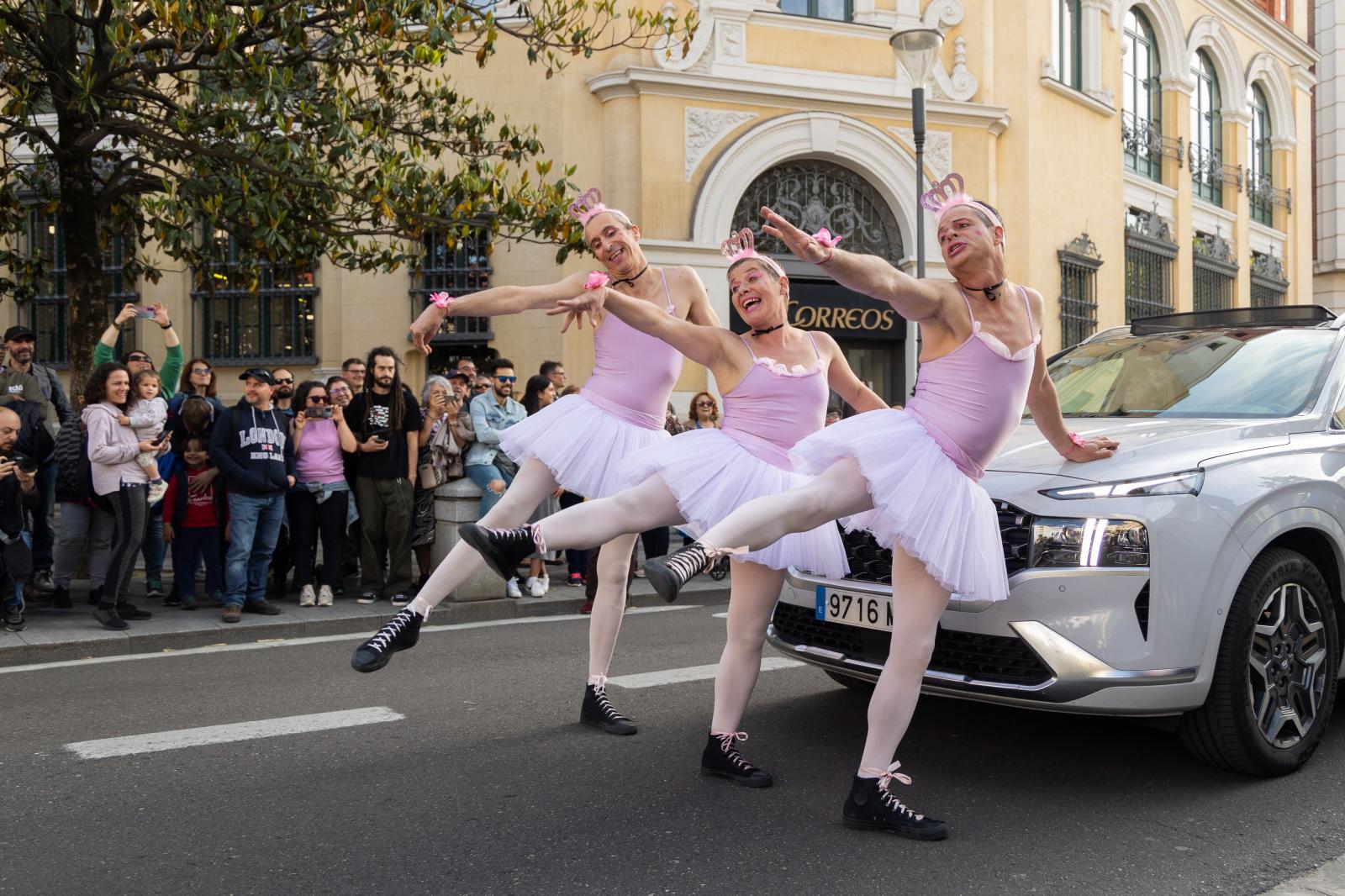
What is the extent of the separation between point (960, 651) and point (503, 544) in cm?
165

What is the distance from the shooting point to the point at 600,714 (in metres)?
5.43

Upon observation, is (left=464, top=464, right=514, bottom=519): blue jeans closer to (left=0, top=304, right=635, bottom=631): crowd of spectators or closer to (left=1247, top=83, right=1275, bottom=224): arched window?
(left=0, top=304, right=635, bottom=631): crowd of spectators

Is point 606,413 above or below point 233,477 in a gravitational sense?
above

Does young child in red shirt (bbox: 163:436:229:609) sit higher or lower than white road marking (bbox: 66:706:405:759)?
higher

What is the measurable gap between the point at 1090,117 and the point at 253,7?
1750 cm

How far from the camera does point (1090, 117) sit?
75.2ft

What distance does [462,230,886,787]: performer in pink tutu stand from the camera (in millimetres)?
4426

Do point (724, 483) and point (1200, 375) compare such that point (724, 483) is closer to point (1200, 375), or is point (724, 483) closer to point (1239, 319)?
point (1200, 375)

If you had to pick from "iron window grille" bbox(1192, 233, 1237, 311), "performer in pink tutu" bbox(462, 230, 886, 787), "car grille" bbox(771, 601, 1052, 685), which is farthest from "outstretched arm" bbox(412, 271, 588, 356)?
"iron window grille" bbox(1192, 233, 1237, 311)

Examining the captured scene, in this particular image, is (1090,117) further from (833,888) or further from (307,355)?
(833,888)

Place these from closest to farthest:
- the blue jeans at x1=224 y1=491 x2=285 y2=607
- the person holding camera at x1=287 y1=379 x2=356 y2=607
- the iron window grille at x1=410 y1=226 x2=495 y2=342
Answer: the blue jeans at x1=224 y1=491 x2=285 y2=607 → the person holding camera at x1=287 y1=379 x2=356 y2=607 → the iron window grille at x1=410 y1=226 x2=495 y2=342

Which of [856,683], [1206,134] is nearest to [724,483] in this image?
Answer: [856,683]

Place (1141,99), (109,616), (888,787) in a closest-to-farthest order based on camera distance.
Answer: (888,787) < (109,616) < (1141,99)

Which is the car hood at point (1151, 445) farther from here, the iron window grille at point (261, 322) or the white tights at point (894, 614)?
the iron window grille at point (261, 322)
